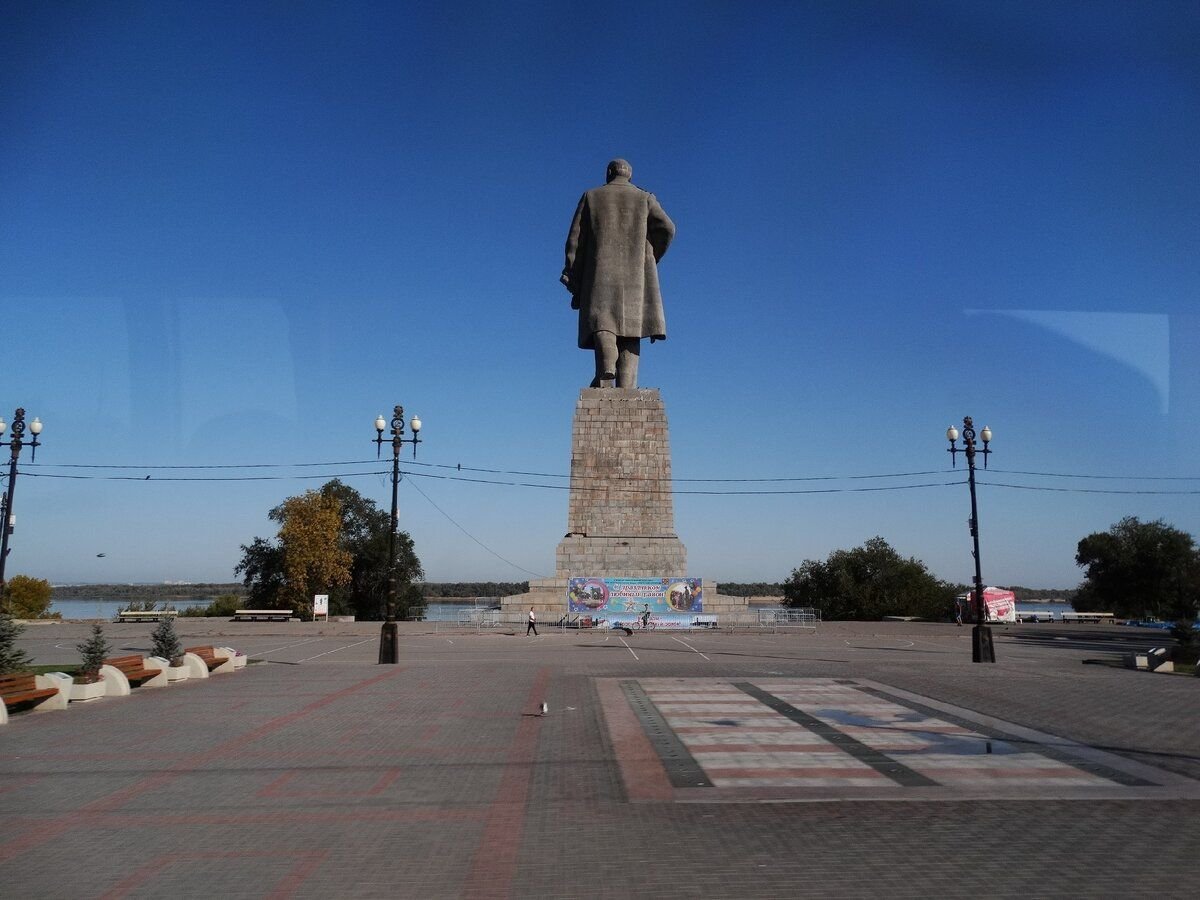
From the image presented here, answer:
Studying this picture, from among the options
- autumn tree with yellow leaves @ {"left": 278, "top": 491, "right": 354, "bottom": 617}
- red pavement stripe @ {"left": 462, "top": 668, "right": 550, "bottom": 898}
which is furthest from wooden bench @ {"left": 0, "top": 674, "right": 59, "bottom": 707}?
autumn tree with yellow leaves @ {"left": 278, "top": 491, "right": 354, "bottom": 617}

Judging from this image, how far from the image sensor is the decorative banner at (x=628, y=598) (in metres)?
31.7

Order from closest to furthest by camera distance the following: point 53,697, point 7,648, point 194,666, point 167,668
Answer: point 53,697, point 7,648, point 167,668, point 194,666

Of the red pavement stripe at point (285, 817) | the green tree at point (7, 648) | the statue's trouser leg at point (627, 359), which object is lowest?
the red pavement stripe at point (285, 817)

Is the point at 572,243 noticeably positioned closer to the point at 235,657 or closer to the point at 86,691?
the point at 235,657

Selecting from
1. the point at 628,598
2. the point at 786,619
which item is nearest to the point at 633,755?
the point at 628,598

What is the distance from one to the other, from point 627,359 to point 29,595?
38.8m

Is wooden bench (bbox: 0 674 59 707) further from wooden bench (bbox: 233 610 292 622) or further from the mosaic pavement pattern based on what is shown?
wooden bench (bbox: 233 610 292 622)

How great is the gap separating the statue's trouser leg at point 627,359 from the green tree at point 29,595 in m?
35.0

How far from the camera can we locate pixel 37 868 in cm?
600

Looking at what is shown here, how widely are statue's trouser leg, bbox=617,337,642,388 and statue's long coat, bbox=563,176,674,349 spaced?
1.81ft

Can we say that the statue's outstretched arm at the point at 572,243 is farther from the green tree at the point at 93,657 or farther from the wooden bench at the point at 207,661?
the green tree at the point at 93,657

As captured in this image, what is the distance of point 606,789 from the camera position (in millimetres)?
8273

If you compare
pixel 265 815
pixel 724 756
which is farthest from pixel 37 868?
pixel 724 756

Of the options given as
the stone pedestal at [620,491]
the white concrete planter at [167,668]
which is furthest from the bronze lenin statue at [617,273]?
the white concrete planter at [167,668]
